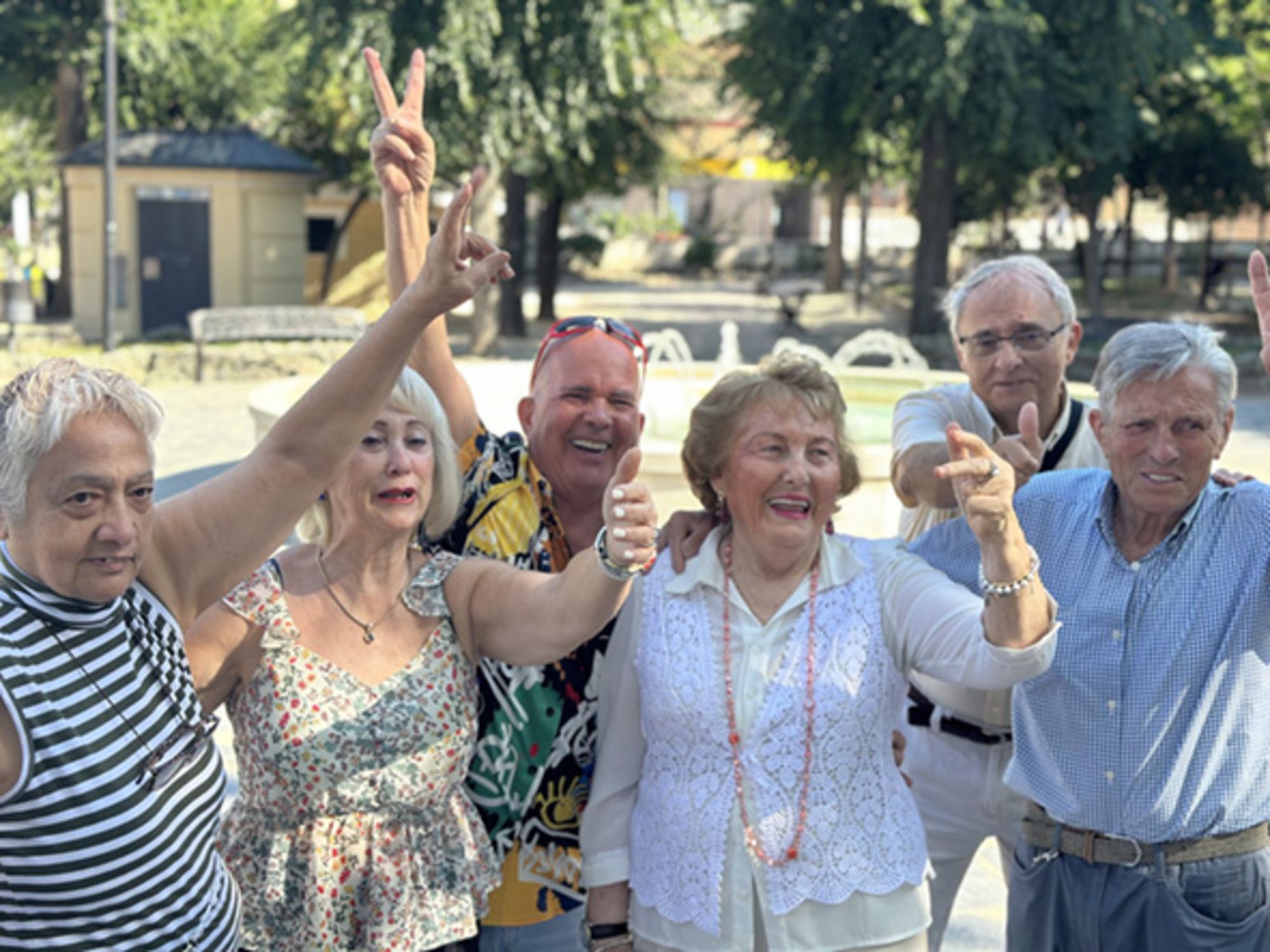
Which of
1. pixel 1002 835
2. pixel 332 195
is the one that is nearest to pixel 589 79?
pixel 332 195

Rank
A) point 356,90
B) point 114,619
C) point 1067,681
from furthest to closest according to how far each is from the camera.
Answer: point 356,90 < point 1067,681 < point 114,619

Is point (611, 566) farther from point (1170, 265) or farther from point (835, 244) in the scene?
point (835, 244)

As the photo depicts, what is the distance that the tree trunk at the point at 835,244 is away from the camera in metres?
36.4

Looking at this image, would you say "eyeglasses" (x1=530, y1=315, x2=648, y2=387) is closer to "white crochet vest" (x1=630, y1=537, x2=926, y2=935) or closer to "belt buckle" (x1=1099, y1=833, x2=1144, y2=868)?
"white crochet vest" (x1=630, y1=537, x2=926, y2=935)

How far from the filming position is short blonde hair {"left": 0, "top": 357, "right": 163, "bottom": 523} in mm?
2193

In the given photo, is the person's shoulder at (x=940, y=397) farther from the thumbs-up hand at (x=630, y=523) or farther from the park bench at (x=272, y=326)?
the park bench at (x=272, y=326)

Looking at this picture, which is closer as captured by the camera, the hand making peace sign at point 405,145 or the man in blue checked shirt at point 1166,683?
the man in blue checked shirt at point 1166,683

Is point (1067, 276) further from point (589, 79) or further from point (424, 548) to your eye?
point (424, 548)

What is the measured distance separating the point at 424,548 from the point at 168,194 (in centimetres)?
2357

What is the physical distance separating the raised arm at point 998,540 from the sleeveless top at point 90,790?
55.7 inches

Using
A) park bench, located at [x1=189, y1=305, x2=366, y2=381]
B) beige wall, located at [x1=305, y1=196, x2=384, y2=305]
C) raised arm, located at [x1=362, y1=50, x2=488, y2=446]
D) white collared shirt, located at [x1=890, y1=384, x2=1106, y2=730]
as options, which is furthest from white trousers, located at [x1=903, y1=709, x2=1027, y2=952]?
beige wall, located at [x1=305, y1=196, x2=384, y2=305]

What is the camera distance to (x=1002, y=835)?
3.61 m

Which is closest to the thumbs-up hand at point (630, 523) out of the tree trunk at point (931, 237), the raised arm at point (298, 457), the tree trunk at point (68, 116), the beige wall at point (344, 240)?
the raised arm at point (298, 457)

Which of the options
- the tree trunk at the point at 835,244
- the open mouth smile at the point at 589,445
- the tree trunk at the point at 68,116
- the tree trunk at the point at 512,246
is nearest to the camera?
the open mouth smile at the point at 589,445
